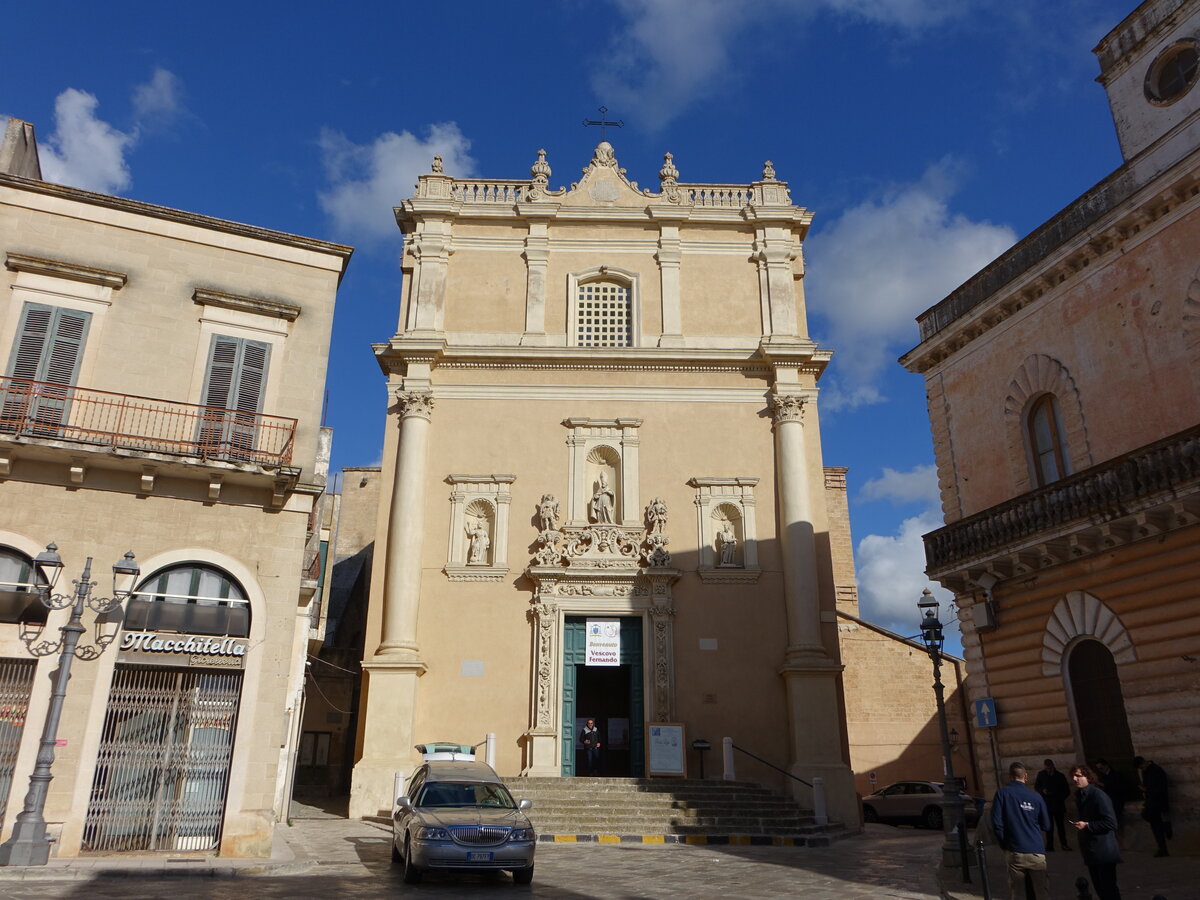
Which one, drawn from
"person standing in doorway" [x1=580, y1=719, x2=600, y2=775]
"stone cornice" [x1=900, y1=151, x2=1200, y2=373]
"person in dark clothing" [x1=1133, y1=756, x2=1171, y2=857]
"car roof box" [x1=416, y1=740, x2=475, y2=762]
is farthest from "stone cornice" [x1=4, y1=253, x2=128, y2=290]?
"person in dark clothing" [x1=1133, y1=756, x2=1171, y2=857]

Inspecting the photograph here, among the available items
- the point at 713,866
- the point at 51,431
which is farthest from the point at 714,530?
the point at 51,431

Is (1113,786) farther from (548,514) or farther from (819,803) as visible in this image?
(548,514)

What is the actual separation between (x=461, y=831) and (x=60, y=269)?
1109 cm

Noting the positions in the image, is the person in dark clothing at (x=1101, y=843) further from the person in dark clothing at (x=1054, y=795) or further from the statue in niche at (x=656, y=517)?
the statue in niche at (x=656, y=517)

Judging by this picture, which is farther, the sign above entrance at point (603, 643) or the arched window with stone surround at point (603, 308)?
the arched window with stone surround at point (603, 308)

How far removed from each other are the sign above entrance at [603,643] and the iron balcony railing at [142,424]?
10.1 m

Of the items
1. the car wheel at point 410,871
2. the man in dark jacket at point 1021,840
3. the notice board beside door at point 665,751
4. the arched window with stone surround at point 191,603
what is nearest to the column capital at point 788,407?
the notice board beside door at point 665,751

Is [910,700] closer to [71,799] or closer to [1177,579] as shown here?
[1177,579]

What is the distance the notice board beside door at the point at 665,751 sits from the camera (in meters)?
20.7

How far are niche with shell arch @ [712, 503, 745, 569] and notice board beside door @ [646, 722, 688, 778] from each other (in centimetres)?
435

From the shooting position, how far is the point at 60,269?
→ 15.1 m

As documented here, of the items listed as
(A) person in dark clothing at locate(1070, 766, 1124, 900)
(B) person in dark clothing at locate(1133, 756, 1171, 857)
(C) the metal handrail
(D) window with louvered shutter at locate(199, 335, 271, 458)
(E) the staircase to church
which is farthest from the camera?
(C) the metal handrail

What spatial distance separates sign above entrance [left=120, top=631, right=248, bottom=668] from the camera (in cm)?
1353

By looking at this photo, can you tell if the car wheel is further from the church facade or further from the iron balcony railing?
the church facade
